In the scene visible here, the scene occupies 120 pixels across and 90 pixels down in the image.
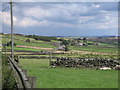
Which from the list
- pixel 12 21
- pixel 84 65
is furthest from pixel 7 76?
pixel 12 21

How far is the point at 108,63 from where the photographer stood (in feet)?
100

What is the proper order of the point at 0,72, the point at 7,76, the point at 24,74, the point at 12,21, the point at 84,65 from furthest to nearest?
the point at 12,21 → the point at 84,65 → the point at 0,72 → the point at 7,76 → the point at 24,74

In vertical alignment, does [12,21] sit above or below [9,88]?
above

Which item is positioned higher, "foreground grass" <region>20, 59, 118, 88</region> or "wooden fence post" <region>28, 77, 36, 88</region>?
"wooden fence post" <region>28, 77, 36, 88</region>

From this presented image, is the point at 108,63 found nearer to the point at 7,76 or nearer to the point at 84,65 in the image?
the point at 84,65

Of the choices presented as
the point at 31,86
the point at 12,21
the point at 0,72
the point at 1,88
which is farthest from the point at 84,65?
the point at 31,86

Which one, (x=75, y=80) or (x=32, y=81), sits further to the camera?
(x=75, y=80)

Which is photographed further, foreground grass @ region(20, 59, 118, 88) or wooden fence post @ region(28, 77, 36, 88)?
foreground grass @ region(20, 59, 118, 88)

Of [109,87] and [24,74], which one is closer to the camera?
[24,74]

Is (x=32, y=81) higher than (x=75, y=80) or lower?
higher

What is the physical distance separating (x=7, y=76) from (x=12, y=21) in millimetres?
23487

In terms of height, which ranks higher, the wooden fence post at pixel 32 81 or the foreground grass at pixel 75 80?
the wooden fence post at pixel 32 81

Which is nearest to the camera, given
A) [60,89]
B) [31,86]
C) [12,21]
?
[31,86]

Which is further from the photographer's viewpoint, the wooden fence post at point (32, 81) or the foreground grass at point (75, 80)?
the foreground grass at point (75, 80)
